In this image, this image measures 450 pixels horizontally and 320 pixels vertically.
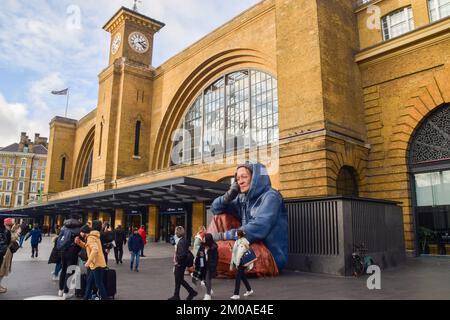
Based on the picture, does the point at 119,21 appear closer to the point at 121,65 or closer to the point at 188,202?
the point at 121,65

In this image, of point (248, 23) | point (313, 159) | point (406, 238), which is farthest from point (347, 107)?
point (248, 23)

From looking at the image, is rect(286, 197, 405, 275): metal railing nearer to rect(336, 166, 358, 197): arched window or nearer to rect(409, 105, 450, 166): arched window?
rect(336, 166, 358, 197): arched window

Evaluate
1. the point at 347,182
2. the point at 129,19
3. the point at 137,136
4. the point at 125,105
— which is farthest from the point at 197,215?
the point at 129,19

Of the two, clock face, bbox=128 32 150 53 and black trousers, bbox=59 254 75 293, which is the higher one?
clock face, bbox=128 32 150 53

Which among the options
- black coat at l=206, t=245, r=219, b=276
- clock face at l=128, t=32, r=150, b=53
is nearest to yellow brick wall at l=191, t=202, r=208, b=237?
black coat at l=206, t=245, r=219, b=276

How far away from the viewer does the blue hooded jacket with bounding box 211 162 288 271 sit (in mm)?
10672

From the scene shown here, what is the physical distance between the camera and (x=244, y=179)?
11.7 metres

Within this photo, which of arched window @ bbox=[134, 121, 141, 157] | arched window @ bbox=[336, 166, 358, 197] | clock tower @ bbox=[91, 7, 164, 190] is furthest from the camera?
arched window @ bbox=[134, 121, 141, 157]

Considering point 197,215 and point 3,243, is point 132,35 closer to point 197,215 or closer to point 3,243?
point 197,215

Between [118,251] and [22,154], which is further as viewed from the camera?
[22,154]

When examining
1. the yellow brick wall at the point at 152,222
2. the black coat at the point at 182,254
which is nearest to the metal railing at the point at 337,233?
the black coat at the point at 182,254

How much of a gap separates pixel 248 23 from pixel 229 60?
10.5ft

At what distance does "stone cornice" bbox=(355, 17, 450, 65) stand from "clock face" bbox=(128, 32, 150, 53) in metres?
23.4

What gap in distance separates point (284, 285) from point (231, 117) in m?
18.4
